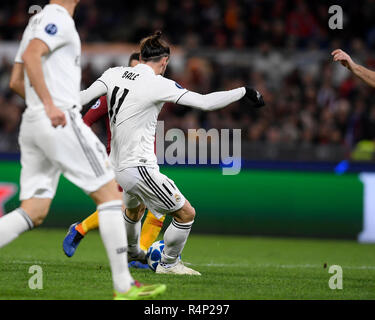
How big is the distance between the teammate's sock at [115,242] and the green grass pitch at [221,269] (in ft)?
1.55

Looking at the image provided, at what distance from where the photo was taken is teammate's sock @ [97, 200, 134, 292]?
5.44 m

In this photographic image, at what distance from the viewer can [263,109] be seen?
14203 mm

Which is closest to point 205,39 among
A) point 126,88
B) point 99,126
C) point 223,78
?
point 223,78

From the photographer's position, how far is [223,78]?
49.3 feet

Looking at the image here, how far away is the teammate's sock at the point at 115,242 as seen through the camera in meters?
5.44

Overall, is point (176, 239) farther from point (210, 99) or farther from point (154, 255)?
point (210, 99)

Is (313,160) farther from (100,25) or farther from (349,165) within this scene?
(100,25)

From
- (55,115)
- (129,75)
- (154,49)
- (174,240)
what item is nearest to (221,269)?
(174,240)

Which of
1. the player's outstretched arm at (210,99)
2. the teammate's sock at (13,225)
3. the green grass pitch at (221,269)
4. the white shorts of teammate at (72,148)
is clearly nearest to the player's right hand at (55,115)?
the white shorts of teammate at (72,148)

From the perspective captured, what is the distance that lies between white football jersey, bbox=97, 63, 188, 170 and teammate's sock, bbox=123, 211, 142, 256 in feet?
2.42

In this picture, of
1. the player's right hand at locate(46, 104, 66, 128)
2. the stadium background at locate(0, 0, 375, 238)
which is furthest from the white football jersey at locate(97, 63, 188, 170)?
the stadium background at locate(0, 0, 375, 238)

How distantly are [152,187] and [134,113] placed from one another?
0.67 meters

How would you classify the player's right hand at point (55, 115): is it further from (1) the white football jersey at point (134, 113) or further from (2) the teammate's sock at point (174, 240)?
(2) the teammate's sock at point (174, 240)

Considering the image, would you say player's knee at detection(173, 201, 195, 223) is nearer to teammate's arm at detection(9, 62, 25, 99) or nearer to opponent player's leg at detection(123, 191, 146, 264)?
opponent player's leg at detection(123, 191, 146, 264)
